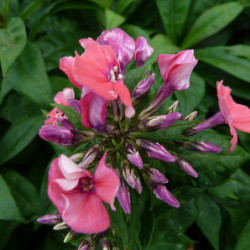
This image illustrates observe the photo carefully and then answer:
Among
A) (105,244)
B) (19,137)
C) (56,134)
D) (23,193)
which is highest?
(56,134)

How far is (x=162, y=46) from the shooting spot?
1968 millimetres

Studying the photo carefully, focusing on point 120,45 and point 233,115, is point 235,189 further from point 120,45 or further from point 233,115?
point 120,45

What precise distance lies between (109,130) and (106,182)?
30 centimetres

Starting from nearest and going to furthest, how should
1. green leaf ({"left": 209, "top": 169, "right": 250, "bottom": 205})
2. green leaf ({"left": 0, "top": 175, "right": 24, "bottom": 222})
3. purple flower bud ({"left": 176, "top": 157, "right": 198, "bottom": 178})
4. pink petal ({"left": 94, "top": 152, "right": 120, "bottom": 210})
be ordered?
pink petal ({"left": 94, "top": 152, "right": 120, "bottom": 210}), purple flower bud ({"left": 176, "top": 157, "right": 198, "bottom": 178}), green leaf ({"left": 0, "top": 175, "right": 24, "bottom": 222}), green leaf ({"left": 209, "top": 169, "right": 250, "bottom": 205})

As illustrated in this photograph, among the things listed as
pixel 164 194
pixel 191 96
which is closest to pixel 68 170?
pixel 164 194

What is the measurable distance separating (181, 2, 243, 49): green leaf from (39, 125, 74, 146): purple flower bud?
4.34ft

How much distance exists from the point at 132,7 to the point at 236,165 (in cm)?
138

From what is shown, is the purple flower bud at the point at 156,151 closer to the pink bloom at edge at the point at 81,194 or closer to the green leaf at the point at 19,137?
the pink bloom at edge at the point at 81,194

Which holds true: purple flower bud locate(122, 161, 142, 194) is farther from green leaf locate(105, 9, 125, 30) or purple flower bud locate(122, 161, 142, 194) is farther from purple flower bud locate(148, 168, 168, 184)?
green leaf locate(105, 9, 125, 30)

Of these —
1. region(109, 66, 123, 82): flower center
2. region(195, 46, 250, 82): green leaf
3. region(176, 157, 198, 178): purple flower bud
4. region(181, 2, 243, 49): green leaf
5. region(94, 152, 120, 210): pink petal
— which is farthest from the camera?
region(181, 2, 243, 49): green leaf

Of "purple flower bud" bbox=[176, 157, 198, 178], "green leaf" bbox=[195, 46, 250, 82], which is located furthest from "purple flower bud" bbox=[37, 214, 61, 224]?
"green leaf" bbox=[195, 46, 250, 82]

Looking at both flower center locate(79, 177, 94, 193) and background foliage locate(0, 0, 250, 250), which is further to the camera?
background foliage locate(0, 0, 250, 250)

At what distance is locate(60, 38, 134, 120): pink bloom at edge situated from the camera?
0.89m

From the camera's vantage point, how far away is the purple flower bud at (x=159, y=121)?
1111mm
